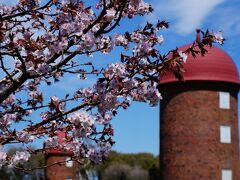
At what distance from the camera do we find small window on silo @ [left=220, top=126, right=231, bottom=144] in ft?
102

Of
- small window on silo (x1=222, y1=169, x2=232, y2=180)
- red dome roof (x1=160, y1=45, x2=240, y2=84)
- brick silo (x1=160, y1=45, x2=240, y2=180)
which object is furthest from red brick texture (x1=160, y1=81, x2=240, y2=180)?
red dome roof (x1=160, y1=45, x2=240, y2=84)

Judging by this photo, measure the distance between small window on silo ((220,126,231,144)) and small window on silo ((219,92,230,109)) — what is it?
132cm

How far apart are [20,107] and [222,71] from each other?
2444cm

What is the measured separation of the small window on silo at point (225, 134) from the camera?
31.2m

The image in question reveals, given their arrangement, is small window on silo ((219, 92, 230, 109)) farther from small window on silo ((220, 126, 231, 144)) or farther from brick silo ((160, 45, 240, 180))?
small window on silo ((220, 126, 231, 144))

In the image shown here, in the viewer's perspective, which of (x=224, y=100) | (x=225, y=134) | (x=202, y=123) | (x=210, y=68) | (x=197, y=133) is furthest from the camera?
(x=224, y=100)

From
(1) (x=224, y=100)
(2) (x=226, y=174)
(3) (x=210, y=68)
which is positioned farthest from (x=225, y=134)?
(3) (x=210, y=68)

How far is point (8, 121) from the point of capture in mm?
8477

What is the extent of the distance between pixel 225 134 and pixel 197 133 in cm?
182

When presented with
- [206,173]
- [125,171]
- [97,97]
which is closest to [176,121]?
[206,173]

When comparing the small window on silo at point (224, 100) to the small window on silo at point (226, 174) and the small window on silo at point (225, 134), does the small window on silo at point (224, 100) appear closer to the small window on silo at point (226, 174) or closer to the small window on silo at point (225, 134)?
the small window on silo at point (225, 134)

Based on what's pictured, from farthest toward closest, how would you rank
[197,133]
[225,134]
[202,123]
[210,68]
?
[210,68] → [225,134] → [202,123] → [197,133]

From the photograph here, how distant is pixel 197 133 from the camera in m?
30.9

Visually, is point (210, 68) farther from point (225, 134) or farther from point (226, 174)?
point (226, 174)
